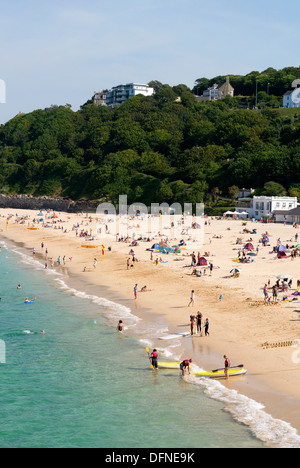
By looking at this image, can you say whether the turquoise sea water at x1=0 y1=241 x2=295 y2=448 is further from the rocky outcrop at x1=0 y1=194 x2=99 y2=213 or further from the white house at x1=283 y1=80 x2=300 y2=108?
the white house at x1=283 y1=80 x2=300 y2=108

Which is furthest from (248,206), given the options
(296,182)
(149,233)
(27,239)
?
(27,239)

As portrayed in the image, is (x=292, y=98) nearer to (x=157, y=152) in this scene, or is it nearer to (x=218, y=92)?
(x=218, y=92)

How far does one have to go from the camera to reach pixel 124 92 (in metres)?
171

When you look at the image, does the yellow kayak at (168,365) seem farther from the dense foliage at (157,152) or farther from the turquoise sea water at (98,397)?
the dense foliage at (157,152)

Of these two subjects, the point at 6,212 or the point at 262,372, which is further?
the point at 6,212

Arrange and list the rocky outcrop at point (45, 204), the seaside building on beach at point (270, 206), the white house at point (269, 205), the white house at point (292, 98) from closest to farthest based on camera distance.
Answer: the seaside building on beach at point (270, 206), the white house at point (269, 205), the rocky outcrop at point (45, 204), the white house at point (292, 98)

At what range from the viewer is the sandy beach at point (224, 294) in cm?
1802

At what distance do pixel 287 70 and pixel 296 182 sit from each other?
214 feet

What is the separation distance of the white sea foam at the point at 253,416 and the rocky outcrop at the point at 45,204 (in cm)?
7044

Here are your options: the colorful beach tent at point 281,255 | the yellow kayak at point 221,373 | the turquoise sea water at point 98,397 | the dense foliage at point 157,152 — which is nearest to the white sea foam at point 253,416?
the turquoise sea water at point 98,397

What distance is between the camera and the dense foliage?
7525cm

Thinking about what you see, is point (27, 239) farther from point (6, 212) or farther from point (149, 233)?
point (6, 212)

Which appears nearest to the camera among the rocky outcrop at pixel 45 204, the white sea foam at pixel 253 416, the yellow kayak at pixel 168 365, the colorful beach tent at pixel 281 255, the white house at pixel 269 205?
the white sea foam at pixel 253 416
